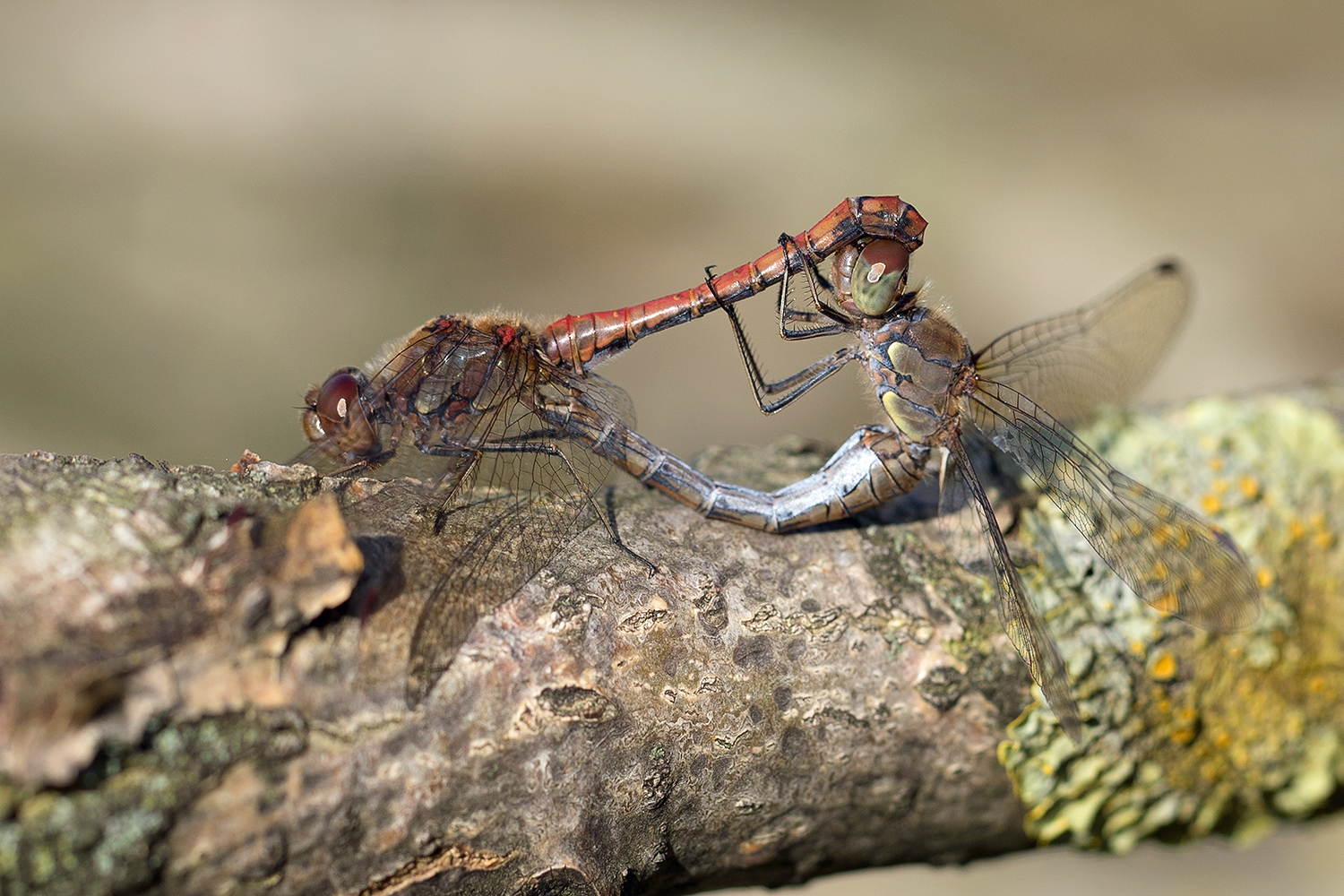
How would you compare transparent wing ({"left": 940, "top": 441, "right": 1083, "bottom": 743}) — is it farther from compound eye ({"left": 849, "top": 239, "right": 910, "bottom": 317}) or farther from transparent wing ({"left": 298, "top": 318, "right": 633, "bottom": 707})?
transparent wing ({"left": 298, "top": 318, "right": 633, "bottom": 707})

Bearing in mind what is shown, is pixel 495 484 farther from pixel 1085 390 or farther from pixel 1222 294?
pixel 1222 294

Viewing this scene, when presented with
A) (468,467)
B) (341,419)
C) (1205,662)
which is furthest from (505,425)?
(1205,662)

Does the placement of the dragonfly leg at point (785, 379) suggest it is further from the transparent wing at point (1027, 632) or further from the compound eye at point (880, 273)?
the transparent wing at point (1027, 632)

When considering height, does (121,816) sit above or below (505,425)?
below

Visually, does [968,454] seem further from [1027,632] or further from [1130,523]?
[1027,632]

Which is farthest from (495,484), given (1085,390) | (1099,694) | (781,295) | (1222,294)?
(1222,294)

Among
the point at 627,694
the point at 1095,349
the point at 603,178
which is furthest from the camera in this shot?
the point at 603,178
